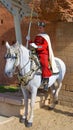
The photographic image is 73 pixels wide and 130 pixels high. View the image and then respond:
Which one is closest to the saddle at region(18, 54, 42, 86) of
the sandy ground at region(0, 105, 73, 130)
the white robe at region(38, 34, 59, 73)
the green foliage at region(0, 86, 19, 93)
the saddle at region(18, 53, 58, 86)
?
the saddle at region(18, 53, 58, 86)

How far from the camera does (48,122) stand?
7.74 m

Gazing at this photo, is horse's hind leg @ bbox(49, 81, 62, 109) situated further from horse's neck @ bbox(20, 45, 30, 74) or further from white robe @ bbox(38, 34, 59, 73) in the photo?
horse's neck @ bbox(20, 45, 30, 74)

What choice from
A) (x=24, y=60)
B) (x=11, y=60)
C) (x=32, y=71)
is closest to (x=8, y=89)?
(x=32, y=71)

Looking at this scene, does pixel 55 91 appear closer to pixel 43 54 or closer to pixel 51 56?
pixel 51 56

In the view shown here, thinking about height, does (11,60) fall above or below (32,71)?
above

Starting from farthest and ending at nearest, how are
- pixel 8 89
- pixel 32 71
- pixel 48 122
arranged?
pixel 8 89 → pixel 48 122 → pixel 32 71

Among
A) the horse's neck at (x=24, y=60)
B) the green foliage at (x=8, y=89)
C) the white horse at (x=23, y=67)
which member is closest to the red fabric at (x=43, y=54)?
the white horse at (x=23, y=67)

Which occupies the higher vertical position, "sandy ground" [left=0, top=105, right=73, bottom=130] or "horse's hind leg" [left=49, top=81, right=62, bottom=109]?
"horse's hind leg" [left=49, top=81, right=62, bottom=109]

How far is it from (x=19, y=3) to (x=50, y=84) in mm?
2478

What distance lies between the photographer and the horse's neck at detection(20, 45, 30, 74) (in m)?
7.26

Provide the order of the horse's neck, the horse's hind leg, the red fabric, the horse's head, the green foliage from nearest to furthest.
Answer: the horse's head < the horse's neck < the red fabric < the horse's hind leg < the green foliage

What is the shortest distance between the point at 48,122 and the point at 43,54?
57.1 inches

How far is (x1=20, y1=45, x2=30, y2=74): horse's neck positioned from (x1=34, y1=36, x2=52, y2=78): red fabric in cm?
34

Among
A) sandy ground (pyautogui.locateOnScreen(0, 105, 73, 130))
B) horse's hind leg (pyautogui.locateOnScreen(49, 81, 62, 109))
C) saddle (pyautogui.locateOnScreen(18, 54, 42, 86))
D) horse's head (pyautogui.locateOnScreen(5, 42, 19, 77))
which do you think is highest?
horse's head (pyautogui.locateOnScreen(5, 42, 19, 77))
